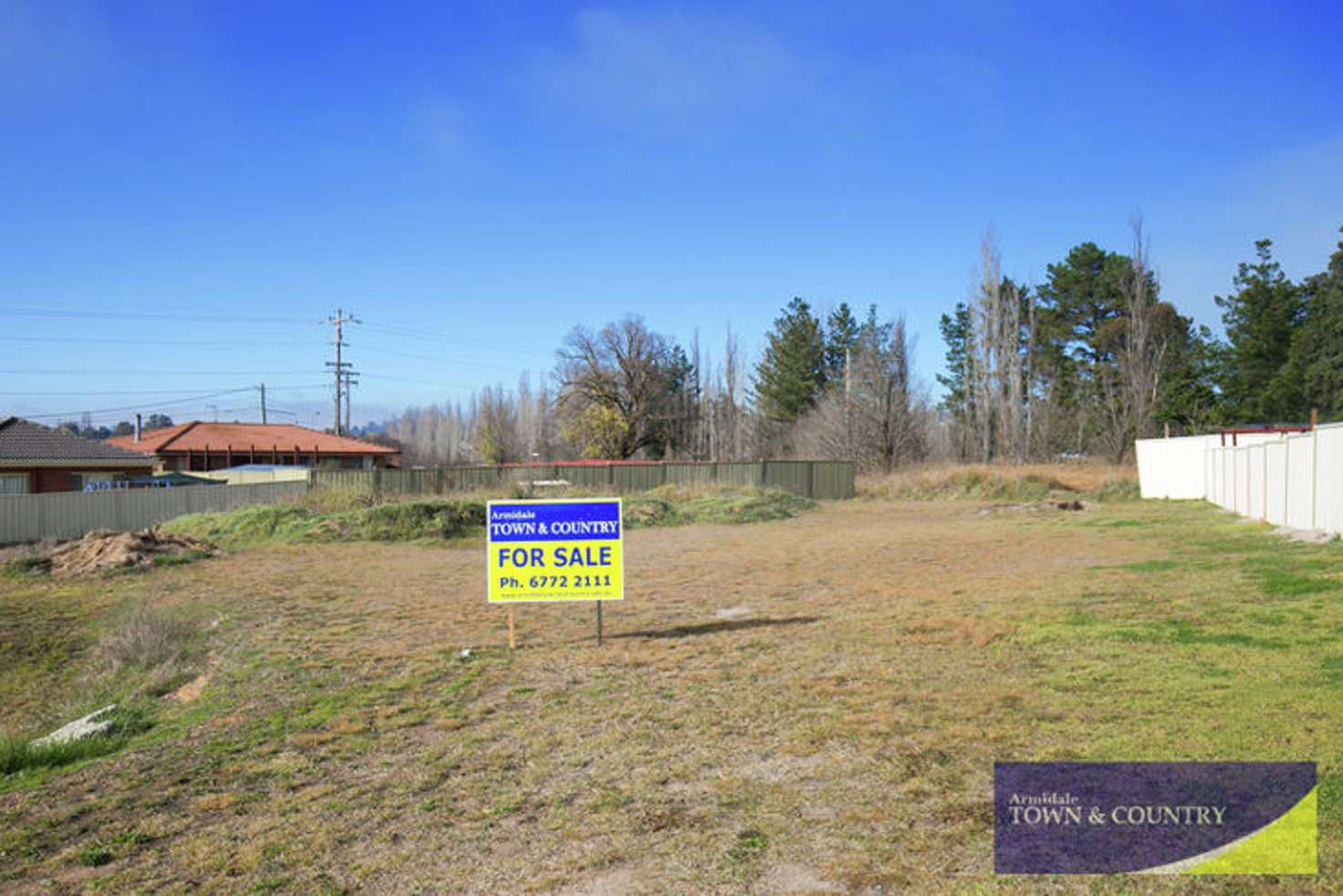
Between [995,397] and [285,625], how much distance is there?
4858 centimetres

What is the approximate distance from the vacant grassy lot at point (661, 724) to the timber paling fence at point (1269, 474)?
76.2 inches

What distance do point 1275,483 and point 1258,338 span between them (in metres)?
38.9

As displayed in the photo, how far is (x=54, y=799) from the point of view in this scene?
213 inches

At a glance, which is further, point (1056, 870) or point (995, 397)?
point (995, 397)

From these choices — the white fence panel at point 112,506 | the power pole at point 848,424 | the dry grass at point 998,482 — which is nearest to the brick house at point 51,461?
the white fence panel at point 112,506

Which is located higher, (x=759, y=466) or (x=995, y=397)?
(x=995, y=397)

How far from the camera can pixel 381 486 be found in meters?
35.2

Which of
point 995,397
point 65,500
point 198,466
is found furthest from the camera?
point 198,466

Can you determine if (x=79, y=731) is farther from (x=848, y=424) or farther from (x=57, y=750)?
(x=848, y=424)

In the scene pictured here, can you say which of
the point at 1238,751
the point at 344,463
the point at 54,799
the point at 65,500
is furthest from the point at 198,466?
the point at 1238,751

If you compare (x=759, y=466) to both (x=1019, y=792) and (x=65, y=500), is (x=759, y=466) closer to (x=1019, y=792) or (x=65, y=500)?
(x=65, y=500)

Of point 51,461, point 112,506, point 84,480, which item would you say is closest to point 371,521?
point 112,506

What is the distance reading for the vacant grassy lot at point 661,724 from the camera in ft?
14.0

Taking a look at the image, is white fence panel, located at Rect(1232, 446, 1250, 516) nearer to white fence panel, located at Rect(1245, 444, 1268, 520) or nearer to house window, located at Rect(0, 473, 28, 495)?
white fence panel, located at Rect(1245, 444, 1268, 520)
